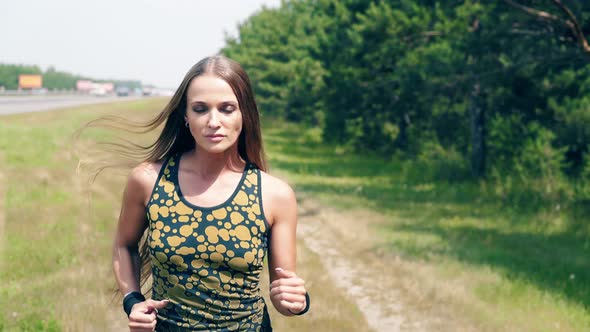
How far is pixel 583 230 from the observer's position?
1071 cm

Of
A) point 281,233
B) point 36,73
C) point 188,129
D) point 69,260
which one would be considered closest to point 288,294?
point 281,233

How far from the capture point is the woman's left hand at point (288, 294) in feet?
8.02

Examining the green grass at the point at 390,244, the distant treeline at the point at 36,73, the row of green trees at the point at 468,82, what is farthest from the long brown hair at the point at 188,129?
the distant treeline at the point at 36,73

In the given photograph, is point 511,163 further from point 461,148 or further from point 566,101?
point 461,148

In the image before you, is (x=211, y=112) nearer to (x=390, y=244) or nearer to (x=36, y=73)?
(x=390, y=244)

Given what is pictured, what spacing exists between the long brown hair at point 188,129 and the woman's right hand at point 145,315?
1.08ft

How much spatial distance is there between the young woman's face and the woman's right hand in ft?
1.96

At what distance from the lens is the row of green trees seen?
12.4m

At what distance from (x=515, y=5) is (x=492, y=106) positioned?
257 inches

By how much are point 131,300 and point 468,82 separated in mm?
13208

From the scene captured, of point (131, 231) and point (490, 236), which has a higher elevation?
point (131, 231)

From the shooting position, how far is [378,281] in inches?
312

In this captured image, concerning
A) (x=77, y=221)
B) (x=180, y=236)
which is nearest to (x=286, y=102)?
(x=77, y=221)

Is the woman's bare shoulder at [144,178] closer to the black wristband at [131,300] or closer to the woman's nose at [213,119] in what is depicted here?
the woman's nose at [213,119]
